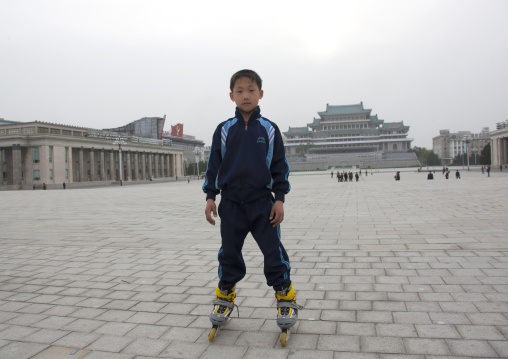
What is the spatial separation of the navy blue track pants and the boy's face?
669 millimetres

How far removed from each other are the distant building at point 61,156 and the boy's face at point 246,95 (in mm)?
49759

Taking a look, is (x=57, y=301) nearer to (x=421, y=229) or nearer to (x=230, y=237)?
(x=230, y=237)

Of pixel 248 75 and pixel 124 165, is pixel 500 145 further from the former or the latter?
pixel 248 75

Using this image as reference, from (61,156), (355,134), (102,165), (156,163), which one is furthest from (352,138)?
(61,156)

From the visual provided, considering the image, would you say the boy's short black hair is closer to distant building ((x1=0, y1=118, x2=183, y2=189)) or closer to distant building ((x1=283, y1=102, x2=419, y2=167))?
distant building ((x1=0, y1=118, x2=183, y2=189))

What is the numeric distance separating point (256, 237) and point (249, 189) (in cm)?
37

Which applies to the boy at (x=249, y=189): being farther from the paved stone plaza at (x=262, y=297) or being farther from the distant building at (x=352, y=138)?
the distant building at (x=352, y=138)

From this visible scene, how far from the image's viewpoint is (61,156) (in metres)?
53.8

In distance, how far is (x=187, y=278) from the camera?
4.32 meters

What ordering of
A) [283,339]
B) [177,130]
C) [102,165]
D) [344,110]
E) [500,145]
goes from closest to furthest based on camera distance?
1. [283,339]
2. [102,165]
3. [500,145]
4. [344,110]
5. [177,130]

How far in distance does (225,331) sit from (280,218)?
96 centimetres

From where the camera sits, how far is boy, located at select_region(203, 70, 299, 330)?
273 centimetres

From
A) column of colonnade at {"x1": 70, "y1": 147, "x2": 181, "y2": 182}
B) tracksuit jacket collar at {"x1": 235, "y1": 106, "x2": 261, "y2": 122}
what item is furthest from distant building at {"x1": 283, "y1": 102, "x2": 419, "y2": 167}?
tracksuit jacket collar at {"x1": 235, "y1": 106, "x2": 261, "y2": 122}

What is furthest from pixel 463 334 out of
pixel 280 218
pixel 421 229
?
pixel 421 229
